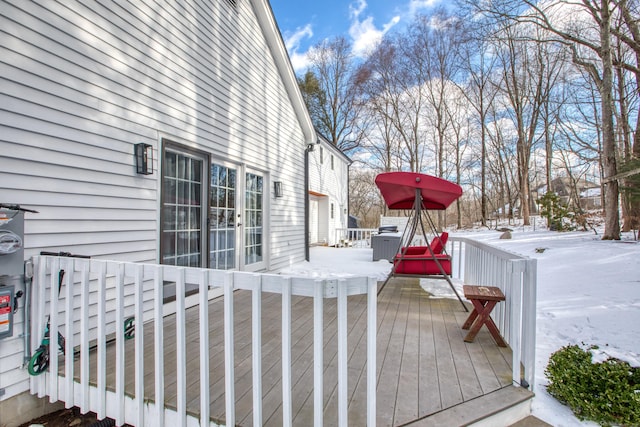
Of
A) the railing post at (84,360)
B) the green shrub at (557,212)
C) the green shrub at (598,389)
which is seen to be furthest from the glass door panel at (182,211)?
the green shrub at (557,212)

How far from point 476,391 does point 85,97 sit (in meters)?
3.58

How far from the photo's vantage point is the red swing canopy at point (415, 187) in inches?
149

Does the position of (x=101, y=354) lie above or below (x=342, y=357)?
below

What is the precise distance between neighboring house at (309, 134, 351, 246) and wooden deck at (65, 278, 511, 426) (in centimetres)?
785

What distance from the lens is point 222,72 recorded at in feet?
14.4

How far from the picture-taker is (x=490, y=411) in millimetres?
1761

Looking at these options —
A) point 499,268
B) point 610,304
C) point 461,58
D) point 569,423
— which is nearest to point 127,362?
point 569,423

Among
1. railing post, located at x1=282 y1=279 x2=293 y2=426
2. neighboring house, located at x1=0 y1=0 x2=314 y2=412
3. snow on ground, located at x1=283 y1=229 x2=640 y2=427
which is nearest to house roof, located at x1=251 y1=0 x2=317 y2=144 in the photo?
neighboring house, located at x1=0 y1=0 x2=314 y2=412

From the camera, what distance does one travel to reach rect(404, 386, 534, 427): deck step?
1.67 metres

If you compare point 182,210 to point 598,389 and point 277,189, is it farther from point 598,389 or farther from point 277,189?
point 598,389

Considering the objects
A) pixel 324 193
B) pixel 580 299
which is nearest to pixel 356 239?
pixel 324 193

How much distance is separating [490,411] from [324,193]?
417 inches

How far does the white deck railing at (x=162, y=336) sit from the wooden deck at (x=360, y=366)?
0.34 feet

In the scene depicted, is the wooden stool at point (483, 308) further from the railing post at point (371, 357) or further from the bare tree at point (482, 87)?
the bare tree at point (482, 87)
